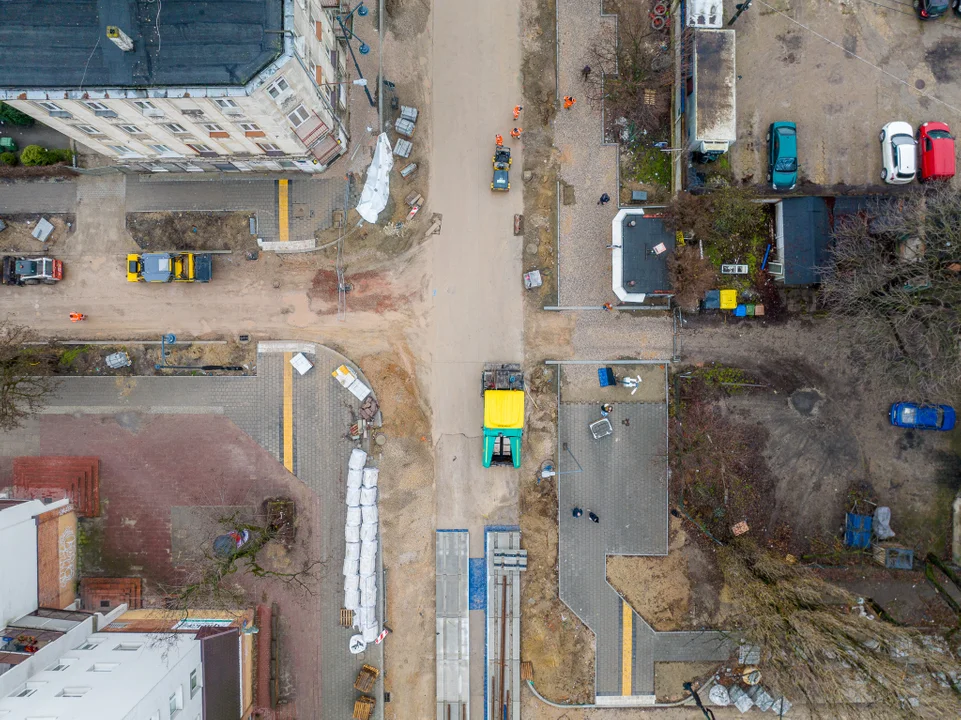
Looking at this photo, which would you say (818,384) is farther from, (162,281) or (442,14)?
(162,281)

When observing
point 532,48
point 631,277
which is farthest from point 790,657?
point 532,48

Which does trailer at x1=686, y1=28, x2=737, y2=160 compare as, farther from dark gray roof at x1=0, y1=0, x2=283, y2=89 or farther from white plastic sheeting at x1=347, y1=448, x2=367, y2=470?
white plastic sheeting at x1=347, y1=448, x2=367, y2=470

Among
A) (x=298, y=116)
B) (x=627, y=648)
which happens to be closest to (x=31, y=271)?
(x=298, y=116)

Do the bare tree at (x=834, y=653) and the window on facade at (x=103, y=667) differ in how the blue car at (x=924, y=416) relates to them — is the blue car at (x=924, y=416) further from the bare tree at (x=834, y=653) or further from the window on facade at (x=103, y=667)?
the window on facade at (x=103, y=667)

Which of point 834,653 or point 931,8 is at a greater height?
point 931,8

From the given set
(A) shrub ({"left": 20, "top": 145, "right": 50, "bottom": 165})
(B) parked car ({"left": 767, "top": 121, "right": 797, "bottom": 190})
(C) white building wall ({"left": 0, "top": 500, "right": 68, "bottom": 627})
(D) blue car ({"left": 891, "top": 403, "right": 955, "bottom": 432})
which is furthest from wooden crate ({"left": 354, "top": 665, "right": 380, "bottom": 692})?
(B) parked car ({"left": 767, "top": 121, "right": 797, "bottom": 190})

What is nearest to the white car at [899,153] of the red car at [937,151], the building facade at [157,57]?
the red car at [937,151]

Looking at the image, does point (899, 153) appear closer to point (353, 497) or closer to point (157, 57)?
point (353, 497)
